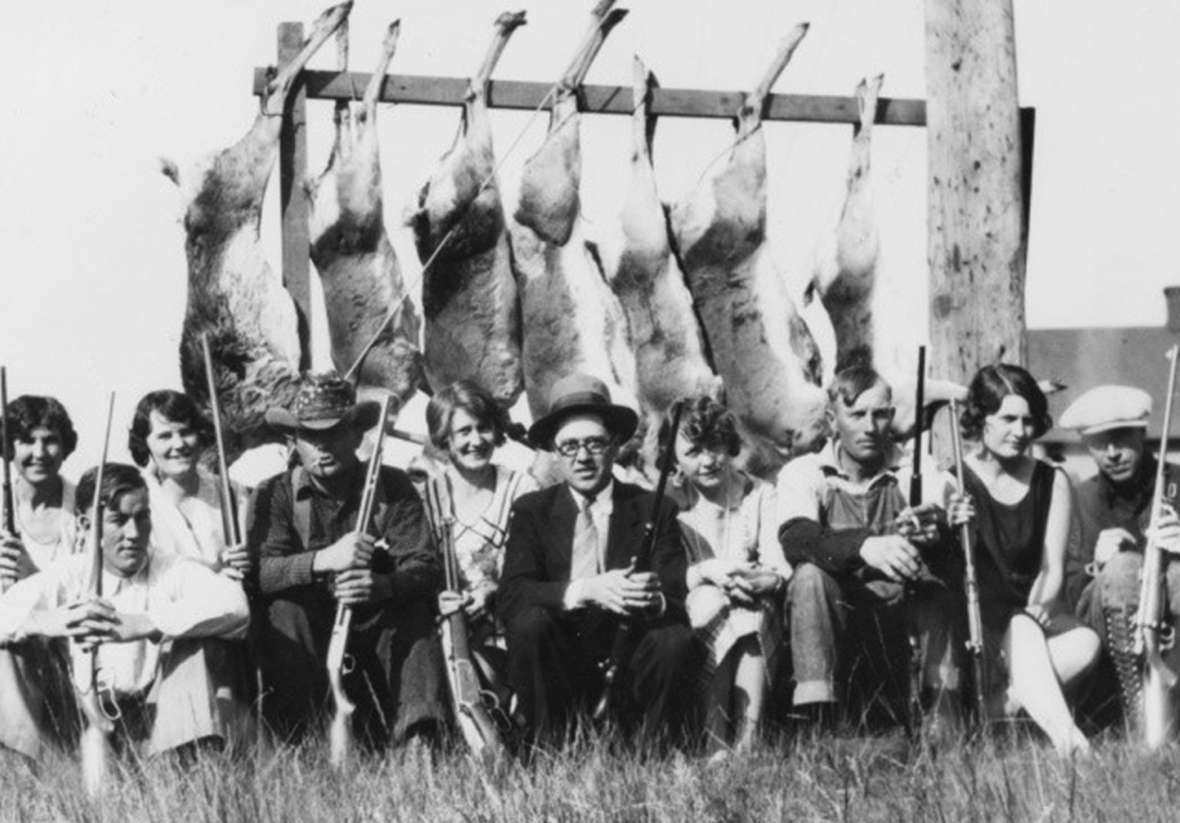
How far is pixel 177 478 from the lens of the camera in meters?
8.74

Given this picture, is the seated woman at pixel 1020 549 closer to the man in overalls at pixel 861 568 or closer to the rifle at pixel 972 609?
the rifle at pixel 972 609

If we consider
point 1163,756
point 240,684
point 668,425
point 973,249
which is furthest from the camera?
point 973,249

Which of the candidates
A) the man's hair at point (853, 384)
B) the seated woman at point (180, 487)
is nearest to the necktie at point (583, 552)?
the man's hair at point (853, 384)

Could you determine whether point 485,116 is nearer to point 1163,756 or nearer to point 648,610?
point 648,610

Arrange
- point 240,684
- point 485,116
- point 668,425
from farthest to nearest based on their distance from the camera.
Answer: point 485,116 → point 668,425 → point 240,684

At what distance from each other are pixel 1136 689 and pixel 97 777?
3240mm

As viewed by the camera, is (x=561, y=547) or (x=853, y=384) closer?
(x=561, y=547)

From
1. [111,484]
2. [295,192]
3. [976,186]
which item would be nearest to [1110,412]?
[976,186]

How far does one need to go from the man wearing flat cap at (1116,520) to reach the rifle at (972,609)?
45 cm

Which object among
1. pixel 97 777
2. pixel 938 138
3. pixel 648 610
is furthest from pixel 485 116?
pixel 97 777

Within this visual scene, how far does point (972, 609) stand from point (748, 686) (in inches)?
29.5

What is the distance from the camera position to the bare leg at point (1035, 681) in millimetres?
8172

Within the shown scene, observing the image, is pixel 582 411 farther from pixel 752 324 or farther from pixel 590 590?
pixel 752 324

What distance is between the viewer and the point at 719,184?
1178 centimetres
